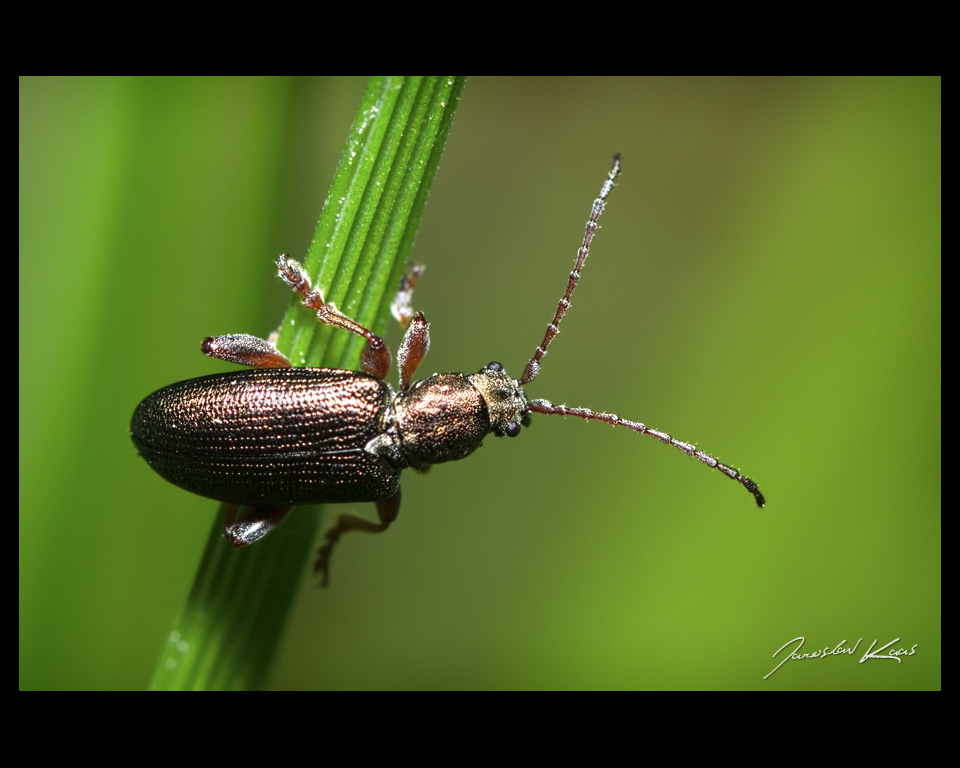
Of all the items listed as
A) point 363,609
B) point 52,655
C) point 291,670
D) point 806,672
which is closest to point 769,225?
point 806,672

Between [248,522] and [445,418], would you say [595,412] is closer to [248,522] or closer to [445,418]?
[445,418]

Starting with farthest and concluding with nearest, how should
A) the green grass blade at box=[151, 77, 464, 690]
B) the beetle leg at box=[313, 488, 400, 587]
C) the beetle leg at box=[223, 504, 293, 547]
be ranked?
the beetle leg at box=[313, 488, 400, 587] < the beetle leg at box=[223, 504, 293, 547] < the green grass blade at box=[151, 77, 464, 690]

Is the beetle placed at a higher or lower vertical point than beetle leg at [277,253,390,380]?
lower

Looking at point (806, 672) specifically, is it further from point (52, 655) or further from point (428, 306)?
point (52, 655)

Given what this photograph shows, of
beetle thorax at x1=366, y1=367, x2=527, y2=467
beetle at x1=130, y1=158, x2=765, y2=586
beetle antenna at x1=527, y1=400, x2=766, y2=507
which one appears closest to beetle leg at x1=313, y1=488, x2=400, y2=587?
beetle at x1=130, y1=158, x2=765, y2=586

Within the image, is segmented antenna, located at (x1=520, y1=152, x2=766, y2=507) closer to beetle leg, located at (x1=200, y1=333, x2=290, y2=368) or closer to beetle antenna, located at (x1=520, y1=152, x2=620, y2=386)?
beetle antenna, located at (x1=520, y1=152, x2=620, y2=386)
